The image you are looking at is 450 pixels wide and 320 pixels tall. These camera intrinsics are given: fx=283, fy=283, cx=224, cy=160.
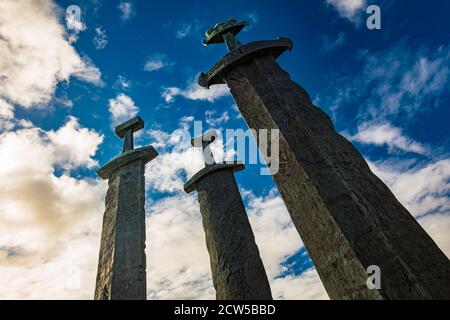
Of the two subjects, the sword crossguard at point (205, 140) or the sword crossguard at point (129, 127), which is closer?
the sword crossguard at point (129, 127)

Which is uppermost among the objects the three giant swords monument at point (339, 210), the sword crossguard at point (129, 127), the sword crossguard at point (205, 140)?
the sword crossguard at point (129, 127)

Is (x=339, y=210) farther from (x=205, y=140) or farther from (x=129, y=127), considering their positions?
(x=129, y=127)

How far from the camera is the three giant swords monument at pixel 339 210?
1534 millimetres

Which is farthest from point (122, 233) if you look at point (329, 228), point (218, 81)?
point (329, 228)

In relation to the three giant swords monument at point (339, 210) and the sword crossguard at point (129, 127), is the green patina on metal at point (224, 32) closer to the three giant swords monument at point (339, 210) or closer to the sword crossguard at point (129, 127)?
the three giant swords monument at point (339, 210)

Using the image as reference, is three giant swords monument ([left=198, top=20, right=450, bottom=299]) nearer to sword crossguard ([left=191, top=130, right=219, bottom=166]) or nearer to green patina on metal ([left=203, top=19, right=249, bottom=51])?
green patina on metal ([left=203, top=19, right=249, bottom=51])

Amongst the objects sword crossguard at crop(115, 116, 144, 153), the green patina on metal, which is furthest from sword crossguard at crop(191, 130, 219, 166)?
the green patina on metal

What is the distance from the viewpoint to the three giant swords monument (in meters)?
1.53

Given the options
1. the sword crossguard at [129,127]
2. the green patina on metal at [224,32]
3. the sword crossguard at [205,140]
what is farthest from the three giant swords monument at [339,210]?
the sword crossguard at [129,127]

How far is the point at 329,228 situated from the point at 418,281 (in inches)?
Result: 19.8

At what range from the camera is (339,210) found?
1784 mm

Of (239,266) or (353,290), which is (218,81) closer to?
(239,266)

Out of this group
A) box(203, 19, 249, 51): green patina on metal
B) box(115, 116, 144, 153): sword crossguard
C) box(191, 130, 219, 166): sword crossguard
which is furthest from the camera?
box(191, 130, 219, 166): sword crossguard

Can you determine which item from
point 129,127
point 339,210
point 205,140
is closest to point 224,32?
point 205,140
